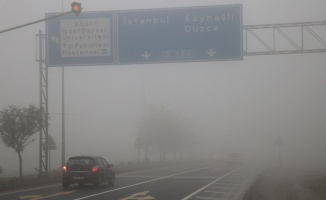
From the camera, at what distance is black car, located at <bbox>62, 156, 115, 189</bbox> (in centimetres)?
2270

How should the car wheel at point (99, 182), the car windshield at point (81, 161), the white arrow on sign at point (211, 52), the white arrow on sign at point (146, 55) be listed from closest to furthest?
the car wheel at point (99, 182)
the car windshield at point (81, 161)
the white arrow on sign at point (211, 52)
the white arrow on sign at point (146, 55)

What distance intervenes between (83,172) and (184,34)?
903cm

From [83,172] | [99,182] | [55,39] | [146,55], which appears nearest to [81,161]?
[83,172]

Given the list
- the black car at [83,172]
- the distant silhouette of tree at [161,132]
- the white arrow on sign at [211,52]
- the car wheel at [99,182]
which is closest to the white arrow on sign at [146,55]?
the white arrow on sign at [211,52]

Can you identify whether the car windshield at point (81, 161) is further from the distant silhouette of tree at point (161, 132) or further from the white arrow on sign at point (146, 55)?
the distant silhouette of tree at point (161, 132)

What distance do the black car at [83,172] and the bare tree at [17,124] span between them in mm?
7166

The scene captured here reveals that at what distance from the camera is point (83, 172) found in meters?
22.8

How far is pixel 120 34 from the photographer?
27.4m

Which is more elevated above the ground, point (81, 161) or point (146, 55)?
point (146, 55)

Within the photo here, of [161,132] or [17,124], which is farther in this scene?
[161,132]

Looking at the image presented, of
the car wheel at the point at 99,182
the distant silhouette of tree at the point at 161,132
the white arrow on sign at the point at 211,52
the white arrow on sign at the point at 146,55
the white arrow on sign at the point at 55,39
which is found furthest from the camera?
the distant silhouette of tree at the point at 161,132

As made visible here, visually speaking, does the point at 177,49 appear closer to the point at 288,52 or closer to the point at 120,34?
the point at 120,34

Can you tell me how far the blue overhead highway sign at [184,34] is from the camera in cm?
2648

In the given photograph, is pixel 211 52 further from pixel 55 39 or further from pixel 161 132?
pixel 161 132
